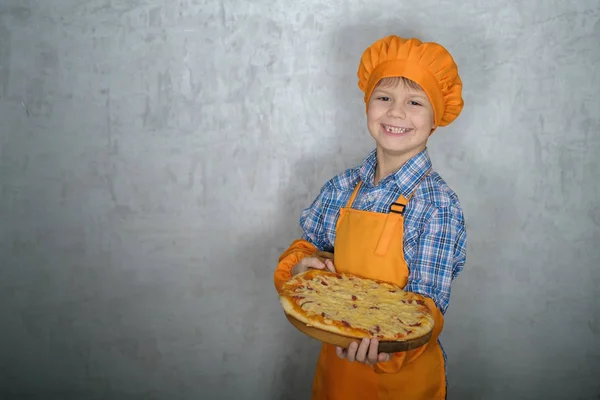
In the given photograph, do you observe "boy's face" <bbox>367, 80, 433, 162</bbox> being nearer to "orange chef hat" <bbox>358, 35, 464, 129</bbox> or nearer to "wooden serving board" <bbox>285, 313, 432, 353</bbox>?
"orange chef hat" <bbox>358, 35, 464, 129</bbox>

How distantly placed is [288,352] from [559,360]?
1.02 metres

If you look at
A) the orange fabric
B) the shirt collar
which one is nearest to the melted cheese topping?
the orange fabric

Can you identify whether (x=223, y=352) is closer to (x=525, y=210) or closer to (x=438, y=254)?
(x=438, y=254)

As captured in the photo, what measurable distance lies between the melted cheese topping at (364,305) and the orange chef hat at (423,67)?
0.48 m

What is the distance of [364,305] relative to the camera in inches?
49.4

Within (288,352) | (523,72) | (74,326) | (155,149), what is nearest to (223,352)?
(288,352)

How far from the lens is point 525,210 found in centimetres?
201

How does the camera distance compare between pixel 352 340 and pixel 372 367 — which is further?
pixel 372 367

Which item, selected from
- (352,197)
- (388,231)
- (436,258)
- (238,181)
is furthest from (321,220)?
(238,181)

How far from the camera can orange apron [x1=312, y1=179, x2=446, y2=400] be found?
4.45ft

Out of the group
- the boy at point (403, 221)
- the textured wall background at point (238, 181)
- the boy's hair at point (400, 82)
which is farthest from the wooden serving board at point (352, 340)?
the textured wall background at point (238, 181)

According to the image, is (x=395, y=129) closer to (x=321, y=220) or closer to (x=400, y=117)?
(x=400, y=117)

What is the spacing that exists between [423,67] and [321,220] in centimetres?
51

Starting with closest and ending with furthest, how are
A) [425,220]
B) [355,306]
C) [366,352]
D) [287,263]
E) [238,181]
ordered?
1. [366,352]
2. [355,306]
3. [425,220]
4. [287,263]
5. [238,181]
